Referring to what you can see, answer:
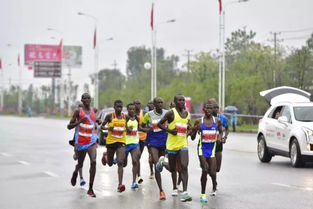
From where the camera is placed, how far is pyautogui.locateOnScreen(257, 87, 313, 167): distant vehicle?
16984 millimetres

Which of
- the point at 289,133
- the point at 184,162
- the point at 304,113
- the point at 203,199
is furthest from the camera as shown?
the point at 304,113

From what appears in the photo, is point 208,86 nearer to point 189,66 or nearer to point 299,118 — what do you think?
point 189,66

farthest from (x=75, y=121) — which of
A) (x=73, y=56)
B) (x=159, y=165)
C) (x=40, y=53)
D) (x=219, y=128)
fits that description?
(x=73, y=56)

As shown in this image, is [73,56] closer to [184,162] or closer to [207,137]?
[207,137]

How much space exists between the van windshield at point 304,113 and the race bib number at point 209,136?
6847 mm

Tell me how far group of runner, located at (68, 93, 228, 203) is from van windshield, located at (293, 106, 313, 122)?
16.1ft

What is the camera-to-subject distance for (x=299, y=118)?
17.9 metres

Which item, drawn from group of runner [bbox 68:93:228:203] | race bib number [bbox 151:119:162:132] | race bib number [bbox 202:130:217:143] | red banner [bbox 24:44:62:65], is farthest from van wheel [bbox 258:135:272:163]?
red banner [bbox 24:44:62:65]

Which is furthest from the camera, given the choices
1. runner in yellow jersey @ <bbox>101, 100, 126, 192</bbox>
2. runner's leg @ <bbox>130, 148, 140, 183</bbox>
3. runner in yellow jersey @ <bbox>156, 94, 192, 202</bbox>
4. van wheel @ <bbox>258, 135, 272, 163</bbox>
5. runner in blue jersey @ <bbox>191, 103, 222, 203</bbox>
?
van wheel @ <bbox>258, 135, 272, 163</bbox>

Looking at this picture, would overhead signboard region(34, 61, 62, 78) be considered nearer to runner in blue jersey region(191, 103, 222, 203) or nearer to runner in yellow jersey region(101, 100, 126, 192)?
runner in yellow jersey region(101, 100, 126, 192)

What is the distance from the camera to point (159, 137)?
479 inches

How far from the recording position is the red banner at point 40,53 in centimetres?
10525

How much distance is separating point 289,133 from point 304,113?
30.3 inches

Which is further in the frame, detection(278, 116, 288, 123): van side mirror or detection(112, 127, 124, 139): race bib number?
detection(278, 116, 288, 123): van side mirror
